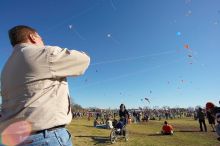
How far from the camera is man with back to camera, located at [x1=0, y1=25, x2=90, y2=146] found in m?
2.48

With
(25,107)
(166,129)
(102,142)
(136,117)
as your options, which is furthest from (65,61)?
(136,117)

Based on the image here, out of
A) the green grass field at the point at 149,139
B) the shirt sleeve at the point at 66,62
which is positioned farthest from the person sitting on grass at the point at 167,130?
the shirt sleeve at the point at 66,62

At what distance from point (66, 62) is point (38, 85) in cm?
32

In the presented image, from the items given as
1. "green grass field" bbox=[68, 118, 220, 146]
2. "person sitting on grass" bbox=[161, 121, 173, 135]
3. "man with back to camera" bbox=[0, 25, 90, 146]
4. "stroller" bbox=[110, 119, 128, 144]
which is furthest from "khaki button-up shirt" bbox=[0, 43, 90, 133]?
"person sitting on grass" bbox=[161, 121, 173, 135]

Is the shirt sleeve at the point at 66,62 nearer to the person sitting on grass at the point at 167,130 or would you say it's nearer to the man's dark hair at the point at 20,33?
the man's dark hair at the point at 20,33

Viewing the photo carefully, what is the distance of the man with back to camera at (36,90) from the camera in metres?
2.48

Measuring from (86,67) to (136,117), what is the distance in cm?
4883

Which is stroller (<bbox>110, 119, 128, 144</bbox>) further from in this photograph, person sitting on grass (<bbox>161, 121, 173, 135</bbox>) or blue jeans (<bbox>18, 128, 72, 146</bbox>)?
blue jeans (<bbox>18, 128, 72, 146</bbox>)

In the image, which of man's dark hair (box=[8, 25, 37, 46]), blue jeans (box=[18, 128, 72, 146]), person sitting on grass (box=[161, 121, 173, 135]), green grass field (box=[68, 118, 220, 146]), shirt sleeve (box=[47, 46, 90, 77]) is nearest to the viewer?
blue jeans (box=[18, 128, 72, 146])

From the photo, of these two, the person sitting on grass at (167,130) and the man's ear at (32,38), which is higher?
the man's ear at (32,38)

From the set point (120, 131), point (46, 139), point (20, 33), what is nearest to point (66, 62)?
point (20, 33)

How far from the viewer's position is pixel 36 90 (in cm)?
256

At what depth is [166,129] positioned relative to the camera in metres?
24.4

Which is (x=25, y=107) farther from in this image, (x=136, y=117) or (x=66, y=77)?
(x=136, y=117)
